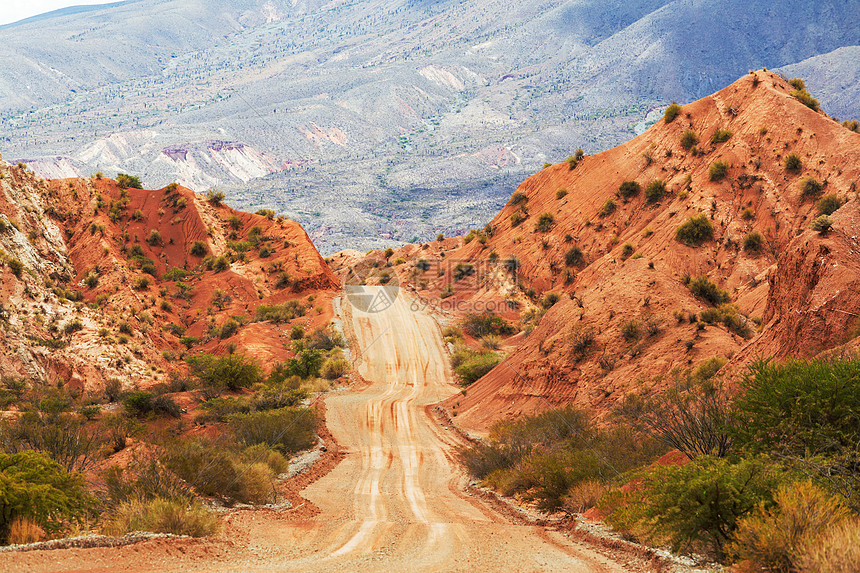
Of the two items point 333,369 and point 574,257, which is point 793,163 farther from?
point 333,369

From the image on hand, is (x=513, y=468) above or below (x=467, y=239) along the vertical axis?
below

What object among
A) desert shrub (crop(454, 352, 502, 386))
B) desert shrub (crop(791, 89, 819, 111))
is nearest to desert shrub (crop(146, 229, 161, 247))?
desert shrub (crop(454, 352, 502, 386))

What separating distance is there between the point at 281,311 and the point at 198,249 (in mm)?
15269

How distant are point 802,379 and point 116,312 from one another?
128 ft

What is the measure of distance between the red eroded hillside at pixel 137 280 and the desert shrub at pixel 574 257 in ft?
63.8

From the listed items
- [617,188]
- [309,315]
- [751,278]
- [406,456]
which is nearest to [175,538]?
[406,456]

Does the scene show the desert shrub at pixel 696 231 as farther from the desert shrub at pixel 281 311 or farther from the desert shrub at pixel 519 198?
the desert shrub at pixel 281 311

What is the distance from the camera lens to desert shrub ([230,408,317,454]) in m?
20.6

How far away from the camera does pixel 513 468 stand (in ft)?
55.8

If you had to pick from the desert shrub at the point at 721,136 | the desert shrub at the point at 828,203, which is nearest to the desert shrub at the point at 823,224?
the desert shrub at the point at 828,203

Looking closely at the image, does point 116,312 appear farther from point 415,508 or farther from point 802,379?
point 802,379

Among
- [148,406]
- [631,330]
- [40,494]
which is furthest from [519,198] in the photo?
[40,494]

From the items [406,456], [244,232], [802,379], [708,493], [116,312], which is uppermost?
[244,232]

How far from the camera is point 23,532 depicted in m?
9.34
